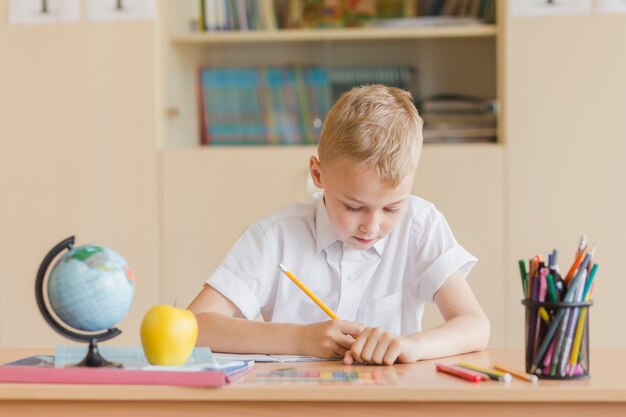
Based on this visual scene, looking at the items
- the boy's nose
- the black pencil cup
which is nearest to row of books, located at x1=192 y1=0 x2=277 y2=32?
the boy's nose

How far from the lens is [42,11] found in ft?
9.82

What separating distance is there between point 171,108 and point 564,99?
4.11 feet

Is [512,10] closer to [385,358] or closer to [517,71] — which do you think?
[517,71]

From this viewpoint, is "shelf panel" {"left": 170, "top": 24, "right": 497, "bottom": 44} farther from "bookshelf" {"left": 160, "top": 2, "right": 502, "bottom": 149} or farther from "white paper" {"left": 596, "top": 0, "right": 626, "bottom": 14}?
"white paper" {"left": 596, "top": 0, "right": 626, "bottom": 14}

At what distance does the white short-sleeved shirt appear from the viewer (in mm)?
1747

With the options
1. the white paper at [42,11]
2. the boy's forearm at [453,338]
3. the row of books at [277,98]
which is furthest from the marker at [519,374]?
the white paper at [42,11]

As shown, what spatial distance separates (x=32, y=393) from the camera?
113 centimetres

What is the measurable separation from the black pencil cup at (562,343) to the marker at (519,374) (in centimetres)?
2

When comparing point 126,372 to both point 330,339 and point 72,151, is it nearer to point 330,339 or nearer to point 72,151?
point 330,339

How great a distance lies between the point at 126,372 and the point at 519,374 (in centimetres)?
50

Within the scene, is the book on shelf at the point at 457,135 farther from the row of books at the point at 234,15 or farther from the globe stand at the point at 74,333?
the globe stand at the point at 74,333

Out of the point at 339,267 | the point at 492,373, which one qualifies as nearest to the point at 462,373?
the point at 492,373

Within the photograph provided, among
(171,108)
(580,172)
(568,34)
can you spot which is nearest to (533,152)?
(580,172)

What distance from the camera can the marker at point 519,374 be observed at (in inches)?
45.9
